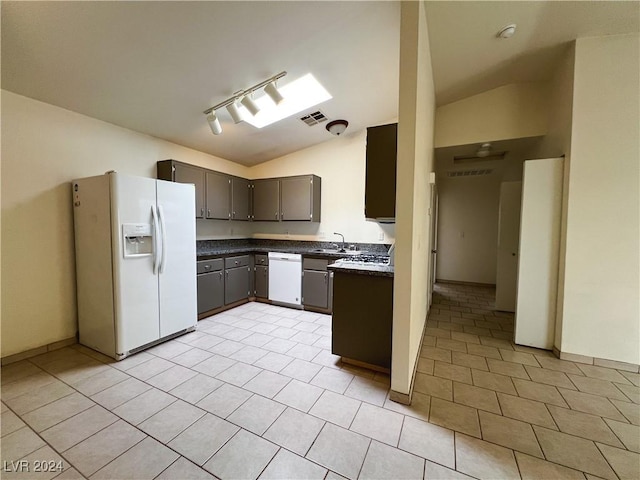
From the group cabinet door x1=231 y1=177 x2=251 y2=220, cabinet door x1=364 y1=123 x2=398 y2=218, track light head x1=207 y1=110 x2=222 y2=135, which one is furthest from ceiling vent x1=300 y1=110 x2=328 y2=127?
cabinet door x1=231 y1=177 x2=251 y2=220

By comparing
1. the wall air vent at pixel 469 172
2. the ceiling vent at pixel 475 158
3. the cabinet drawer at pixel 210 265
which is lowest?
the cabinet drawer at pixel 210 265

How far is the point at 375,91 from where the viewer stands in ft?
10.4

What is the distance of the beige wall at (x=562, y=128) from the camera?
252cm

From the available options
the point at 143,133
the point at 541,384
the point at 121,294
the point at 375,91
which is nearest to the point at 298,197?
the point at 375,91

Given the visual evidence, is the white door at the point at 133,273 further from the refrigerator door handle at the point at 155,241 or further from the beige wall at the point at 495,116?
the beige wall at the point at 495,116

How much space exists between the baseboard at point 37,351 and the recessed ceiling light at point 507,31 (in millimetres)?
5361

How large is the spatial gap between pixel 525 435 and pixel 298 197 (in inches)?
151

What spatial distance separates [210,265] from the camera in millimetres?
3672

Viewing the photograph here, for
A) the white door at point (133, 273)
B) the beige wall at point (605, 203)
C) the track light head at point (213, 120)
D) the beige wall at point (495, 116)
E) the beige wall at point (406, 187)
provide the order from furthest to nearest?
1. the beige wall at point (495, 116)
2. the track light head at point (213, 120)
3. the white door at point (133, 273)
4. the beige wall at point (605, 203)
5. the beige wall at point (406, 187)

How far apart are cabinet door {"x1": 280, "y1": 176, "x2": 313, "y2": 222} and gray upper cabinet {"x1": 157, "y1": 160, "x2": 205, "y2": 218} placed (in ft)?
4.31

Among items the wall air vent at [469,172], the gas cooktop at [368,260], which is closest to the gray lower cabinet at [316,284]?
the gas cooktop at [368,260]

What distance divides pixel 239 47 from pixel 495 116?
3.22 meters

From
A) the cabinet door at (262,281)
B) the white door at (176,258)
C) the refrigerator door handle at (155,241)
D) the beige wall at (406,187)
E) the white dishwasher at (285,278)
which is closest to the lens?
the beige wall at (406,187)

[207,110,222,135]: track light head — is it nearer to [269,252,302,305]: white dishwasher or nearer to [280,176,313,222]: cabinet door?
[280,176,313,222]: cabinet door
